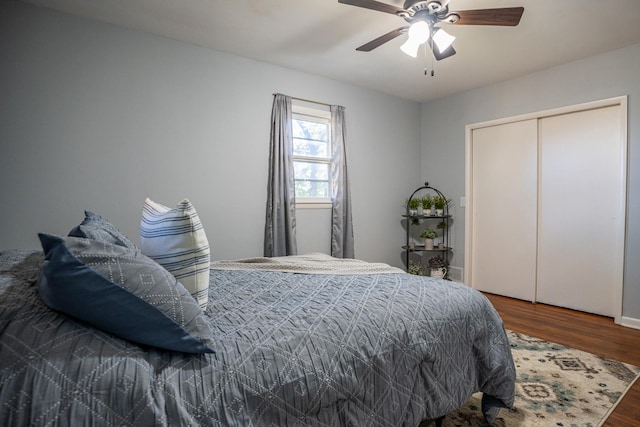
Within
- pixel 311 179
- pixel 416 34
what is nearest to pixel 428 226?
pixel 311 179

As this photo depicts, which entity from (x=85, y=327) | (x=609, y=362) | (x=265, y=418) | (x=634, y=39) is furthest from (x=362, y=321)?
(x=634, y=39)

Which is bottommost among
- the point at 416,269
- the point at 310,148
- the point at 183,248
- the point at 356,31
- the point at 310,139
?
the point at 416,269

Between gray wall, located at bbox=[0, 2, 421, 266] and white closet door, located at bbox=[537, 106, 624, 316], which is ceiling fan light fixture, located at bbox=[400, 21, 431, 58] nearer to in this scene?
gray wall, located at bbox=[0, 2, 421, 266]

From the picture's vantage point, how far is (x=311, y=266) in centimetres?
216

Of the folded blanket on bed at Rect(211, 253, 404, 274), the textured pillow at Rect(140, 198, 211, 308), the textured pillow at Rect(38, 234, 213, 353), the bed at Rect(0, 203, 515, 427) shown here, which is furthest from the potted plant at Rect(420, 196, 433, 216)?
the textured pillow at Rect(38, 234, 213, 353)

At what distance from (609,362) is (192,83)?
3.99 m

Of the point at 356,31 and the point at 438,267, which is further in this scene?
the point at 438,267

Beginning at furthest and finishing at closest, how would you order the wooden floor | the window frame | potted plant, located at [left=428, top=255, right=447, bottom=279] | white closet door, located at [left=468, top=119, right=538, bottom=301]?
potted plant, located at [left=428, top=255, right=447, bottom=279], white closet door, located at [left=468, top=119, right=538, bottom=301], the window frame, the wooden floor

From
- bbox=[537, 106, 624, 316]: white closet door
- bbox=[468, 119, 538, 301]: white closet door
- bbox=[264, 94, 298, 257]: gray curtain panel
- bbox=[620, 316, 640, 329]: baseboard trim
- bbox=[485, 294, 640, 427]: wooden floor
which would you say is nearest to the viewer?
bbox=[485, 294, 640, 427]: wooden floor

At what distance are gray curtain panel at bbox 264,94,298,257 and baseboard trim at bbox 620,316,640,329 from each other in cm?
319

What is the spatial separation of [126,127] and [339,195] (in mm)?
2231

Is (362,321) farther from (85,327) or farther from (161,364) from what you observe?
(85,327)

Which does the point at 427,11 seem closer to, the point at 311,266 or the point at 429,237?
the point at 311,266

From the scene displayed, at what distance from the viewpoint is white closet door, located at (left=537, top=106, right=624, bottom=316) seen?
10.7 ft
